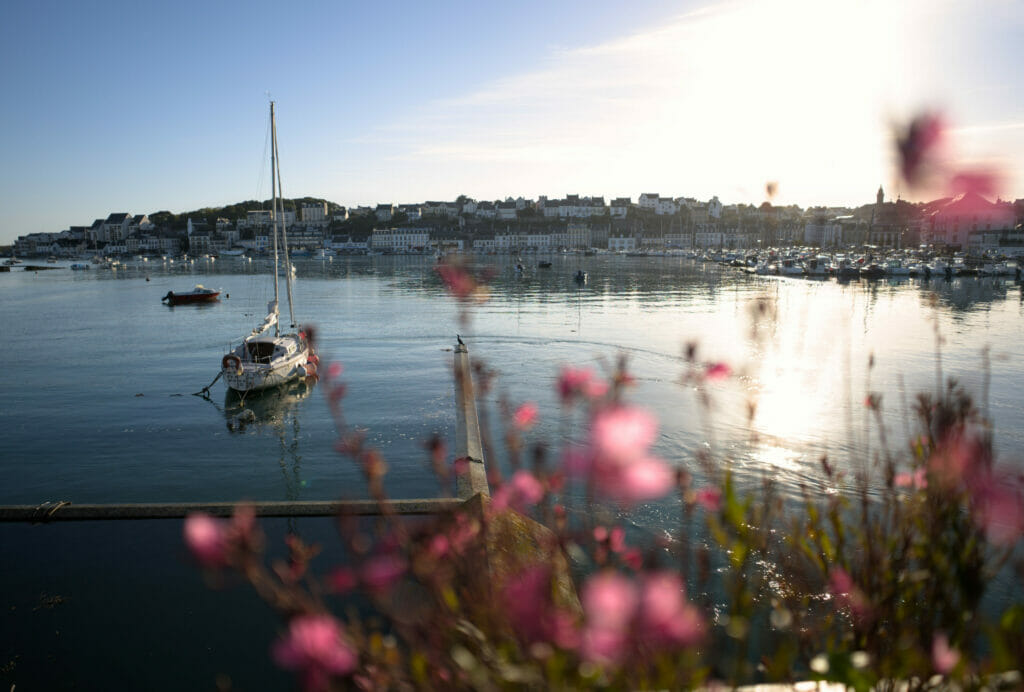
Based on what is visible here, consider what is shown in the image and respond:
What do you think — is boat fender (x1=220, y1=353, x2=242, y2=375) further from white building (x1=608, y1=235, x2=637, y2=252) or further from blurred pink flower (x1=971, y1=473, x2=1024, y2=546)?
white building (x1=608, y1=235, x2=637, y2=252)

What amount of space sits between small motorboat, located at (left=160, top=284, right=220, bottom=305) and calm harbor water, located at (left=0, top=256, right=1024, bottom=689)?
25.3 ft

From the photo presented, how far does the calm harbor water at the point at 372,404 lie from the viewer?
22.4ft

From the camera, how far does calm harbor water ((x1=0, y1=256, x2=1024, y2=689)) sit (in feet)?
22.4

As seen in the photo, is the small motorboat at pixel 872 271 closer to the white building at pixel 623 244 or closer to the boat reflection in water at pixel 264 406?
the boat reflection in water at pixel 264 406

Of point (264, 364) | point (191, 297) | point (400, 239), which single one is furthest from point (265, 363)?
point (400, 239)

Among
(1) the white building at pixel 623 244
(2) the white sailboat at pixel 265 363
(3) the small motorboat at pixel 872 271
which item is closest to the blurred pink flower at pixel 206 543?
(2) the white sailboat at pixel 265 363

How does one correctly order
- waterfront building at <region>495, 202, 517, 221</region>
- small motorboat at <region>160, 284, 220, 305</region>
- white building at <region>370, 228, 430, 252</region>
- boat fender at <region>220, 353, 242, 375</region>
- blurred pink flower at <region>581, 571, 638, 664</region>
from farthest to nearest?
1. waterfront building at <region>495, 202, 517, 221</region>
2. white building at <region>370, 228, 430, 252</region>
3. small motorboat at <region>160, 284, 220, 305</region>
4. boat fender at <region>220, 353, 242, 375</region>
5. blurred pink flower at <region>581, 571, 638, 664</region>

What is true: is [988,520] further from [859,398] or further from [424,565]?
[859,398]

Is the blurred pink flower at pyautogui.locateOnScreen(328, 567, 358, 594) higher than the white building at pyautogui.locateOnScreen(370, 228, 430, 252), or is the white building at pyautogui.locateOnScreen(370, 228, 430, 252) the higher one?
the white building at pyautogui.locateOnScreen(370, 228, 430, 252)

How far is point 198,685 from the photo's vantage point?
5188 millimetres

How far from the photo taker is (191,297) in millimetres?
46531

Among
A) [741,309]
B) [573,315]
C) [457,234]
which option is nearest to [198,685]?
[573,315]

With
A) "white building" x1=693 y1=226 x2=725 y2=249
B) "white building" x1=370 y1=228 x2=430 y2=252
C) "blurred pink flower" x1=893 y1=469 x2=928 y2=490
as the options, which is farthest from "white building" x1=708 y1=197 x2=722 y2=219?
"blurred pink flower" x1=893 y1=469 x2=928 y2=490

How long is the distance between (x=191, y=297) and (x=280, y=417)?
35375 millimetres
